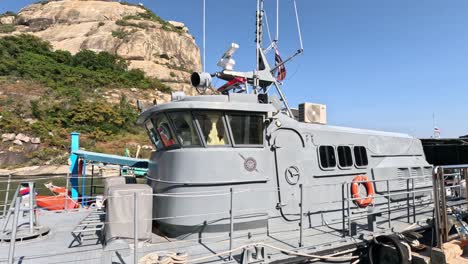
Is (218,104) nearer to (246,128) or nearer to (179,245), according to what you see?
(246,128)

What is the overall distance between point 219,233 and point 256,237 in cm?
68

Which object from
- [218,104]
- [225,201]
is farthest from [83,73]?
[225,201]

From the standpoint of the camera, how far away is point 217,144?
5512 mm

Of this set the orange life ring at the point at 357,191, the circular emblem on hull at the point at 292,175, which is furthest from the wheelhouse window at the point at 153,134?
the orange life ring at the point at 357,191

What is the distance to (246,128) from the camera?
5.70 metres

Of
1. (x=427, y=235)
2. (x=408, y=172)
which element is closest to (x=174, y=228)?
(x=427, y=235)

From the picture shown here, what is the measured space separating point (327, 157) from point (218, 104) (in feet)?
9.58

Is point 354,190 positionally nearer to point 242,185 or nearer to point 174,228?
point 242,185

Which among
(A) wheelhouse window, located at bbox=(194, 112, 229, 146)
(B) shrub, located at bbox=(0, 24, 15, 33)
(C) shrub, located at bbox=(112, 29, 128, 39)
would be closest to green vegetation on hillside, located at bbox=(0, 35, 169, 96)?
(C) shrub, located at bbox=(112, 29, 128, 39)

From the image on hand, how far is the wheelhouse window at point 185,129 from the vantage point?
539cm

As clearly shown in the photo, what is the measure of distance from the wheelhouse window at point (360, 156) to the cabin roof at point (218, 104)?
277cm

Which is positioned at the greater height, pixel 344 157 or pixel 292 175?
pixel 344 157

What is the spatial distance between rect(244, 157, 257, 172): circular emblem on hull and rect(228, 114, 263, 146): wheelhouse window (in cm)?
31

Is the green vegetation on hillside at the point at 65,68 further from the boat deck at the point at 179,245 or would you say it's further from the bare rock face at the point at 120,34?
the boat deck at the point at 179,245
